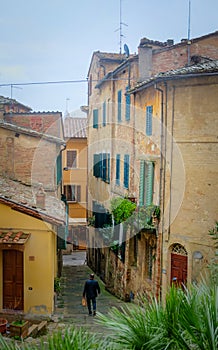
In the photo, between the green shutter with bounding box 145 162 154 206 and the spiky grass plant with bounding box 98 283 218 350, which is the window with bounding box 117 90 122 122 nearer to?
the green shutter with bounding box 145 162 154 206

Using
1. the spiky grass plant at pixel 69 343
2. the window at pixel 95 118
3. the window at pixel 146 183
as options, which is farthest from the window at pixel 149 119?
the spiky grass plant at pixel 69 343

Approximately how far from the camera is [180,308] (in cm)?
583

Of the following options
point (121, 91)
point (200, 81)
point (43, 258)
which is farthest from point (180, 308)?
point (121, 91)

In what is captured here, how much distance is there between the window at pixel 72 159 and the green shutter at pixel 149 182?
20.8 metres

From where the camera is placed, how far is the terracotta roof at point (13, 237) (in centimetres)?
1335

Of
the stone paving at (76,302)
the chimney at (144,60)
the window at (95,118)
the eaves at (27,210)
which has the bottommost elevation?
the stone paving at (76,302)

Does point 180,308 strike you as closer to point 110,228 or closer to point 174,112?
point 174,112

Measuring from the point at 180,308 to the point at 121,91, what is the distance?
16883 mm

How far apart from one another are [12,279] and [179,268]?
5569 mm

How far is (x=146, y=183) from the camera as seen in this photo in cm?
1711

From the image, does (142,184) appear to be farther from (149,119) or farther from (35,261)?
(35,261)

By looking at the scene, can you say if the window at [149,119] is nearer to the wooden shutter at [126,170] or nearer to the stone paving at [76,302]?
the wooden shutter at [126,170]

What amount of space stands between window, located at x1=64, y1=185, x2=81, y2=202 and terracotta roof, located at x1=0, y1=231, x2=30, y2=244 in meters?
23.5

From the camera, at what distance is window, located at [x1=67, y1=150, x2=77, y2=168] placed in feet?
123
